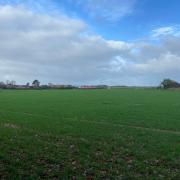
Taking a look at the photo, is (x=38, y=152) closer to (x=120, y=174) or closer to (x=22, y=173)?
(x=22, y=173)

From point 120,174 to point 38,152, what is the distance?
4.08 m

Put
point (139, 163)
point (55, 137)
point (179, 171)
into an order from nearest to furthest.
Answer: point (179, 171)
point (139, 163)
point (55, 137)

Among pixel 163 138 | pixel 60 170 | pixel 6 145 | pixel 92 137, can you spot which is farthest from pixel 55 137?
pixel 60 170

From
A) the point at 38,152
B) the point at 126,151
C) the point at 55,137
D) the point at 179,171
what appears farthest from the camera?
the point at 55,137

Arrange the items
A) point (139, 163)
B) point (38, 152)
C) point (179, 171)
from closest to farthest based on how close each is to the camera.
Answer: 1. point (179, 171)
2. point (139, 163)
3. point (38, 152)

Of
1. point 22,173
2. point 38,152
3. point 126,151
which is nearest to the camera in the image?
point 22,173

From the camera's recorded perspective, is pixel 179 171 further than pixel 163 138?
No

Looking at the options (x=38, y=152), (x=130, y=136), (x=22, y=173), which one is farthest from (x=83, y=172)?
(x=130, y=136)

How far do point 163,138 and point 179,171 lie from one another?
747cm

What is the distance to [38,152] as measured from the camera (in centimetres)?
1331

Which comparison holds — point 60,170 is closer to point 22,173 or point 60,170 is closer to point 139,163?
point 22,173

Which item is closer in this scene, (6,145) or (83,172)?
(83,172)

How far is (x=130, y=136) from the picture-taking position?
19.3 meters

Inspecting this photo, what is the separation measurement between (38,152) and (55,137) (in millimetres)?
4599
